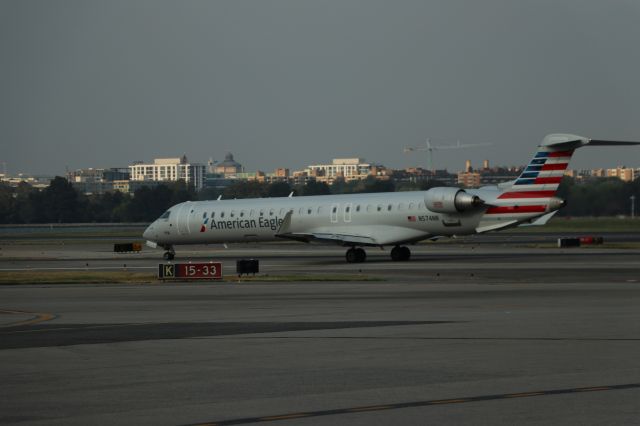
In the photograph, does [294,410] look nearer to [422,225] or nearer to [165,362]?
[165,362]

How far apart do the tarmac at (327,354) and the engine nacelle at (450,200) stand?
1526 centimetres

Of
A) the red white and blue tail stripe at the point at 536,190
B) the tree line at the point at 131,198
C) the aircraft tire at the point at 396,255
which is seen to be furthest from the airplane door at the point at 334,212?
the tree line at the point at 131,198

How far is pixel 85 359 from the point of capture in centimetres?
1877

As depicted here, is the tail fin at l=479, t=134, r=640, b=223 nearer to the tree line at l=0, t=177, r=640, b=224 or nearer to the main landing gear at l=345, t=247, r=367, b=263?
the main landing gear at l=345, t=247, r=367, b=263

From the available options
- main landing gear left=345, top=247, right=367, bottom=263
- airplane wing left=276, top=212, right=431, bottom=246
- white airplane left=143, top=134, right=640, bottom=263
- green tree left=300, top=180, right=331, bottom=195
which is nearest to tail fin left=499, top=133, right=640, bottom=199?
white airplane left=143, top=134, right=640, bottom=263

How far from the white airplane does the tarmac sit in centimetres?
1536

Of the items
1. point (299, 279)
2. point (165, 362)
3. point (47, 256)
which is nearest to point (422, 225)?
point (299, 279)

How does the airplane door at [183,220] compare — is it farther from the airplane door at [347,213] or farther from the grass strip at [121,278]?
the grass strip at [121,278]

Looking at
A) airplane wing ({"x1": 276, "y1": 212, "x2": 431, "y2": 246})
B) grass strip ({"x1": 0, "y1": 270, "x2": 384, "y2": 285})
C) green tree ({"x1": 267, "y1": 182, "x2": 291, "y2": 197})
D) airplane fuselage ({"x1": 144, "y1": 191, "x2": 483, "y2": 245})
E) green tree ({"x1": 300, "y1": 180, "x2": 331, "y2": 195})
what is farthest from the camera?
green tree ({"x1": 300, "y1": 180, "x2": 331, "y2": 195})

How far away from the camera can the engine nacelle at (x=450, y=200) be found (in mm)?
53469

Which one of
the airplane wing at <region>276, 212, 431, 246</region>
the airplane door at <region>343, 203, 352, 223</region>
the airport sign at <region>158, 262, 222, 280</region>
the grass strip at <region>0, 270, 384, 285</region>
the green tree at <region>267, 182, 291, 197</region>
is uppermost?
the green tree at <region>267, 182, 291, 197</region>

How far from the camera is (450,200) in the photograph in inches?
2111

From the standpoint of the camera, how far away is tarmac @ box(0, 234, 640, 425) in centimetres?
1357

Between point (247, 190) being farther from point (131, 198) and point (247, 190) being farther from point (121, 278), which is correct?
point (121, 278)
